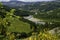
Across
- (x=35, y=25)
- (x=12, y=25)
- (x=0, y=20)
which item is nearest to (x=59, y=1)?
(x=35, y=25)

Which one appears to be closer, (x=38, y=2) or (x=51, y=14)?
(x=51, y=14)

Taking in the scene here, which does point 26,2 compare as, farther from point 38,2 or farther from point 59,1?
point 59,1

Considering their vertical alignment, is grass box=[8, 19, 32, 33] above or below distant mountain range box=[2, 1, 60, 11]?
below

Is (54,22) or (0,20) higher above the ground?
(0,20)

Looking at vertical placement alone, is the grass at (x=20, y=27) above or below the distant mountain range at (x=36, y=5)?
below

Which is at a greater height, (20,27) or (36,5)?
(36,5)

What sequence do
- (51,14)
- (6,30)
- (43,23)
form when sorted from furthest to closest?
(51,14) < (43,23) < (6,30)

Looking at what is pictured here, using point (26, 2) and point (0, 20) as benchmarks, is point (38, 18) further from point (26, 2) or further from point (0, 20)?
point (0, 20)

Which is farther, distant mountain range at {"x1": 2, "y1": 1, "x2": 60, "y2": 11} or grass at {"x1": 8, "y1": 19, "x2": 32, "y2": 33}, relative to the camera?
distant mountain range at {"x1": 2, "y1": 1, "x2": 60, "y2": 11}

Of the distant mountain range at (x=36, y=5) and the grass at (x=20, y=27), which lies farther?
the distant mountain range at (x=36, y=5)

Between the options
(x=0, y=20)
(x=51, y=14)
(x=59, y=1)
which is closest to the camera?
(x=0, y=20)

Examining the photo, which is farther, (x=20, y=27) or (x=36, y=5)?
(x=36, y=5)
